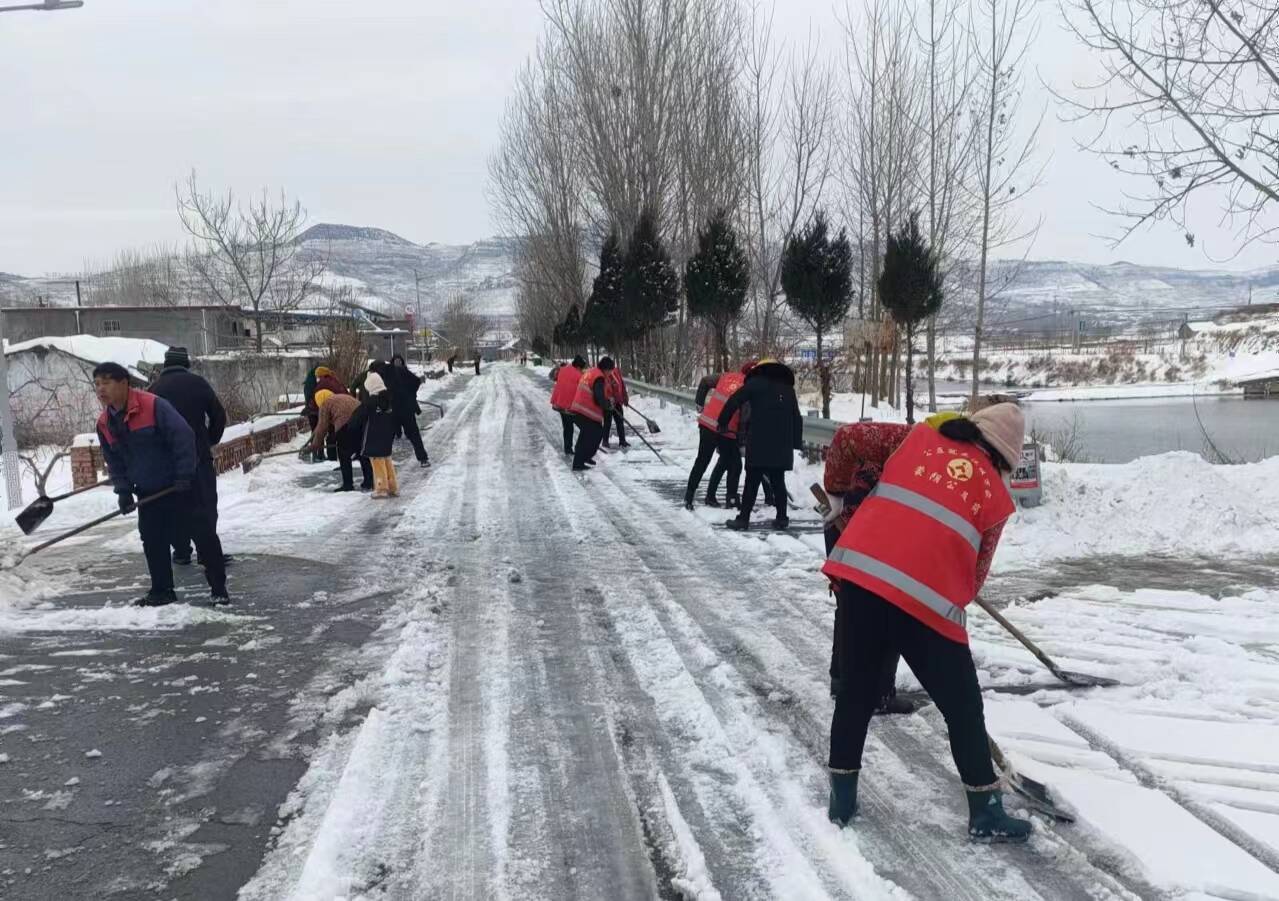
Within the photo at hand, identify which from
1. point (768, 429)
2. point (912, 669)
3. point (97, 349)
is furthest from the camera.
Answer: point (97, 349)

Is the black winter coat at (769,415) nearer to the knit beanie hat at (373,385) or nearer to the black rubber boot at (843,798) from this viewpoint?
the knit beanie hat at (373,385)

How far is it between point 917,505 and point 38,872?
3201mm

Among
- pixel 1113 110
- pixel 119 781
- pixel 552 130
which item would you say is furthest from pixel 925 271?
pixel 552 130

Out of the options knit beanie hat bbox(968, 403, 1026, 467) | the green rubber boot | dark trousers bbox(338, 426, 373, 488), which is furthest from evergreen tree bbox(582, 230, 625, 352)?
the green rubber boot

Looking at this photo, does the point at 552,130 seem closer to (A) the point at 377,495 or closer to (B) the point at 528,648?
(A) the point at 377,495

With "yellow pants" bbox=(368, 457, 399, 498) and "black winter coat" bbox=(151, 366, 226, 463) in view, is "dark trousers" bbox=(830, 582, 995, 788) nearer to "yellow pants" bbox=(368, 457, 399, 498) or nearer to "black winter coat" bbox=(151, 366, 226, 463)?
"black winter coat" bbox=(151, 366, 226, 463)

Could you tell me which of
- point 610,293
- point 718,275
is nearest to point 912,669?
point 718,275

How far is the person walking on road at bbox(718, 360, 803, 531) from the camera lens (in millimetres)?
8578

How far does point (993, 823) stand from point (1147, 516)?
18.9 feet

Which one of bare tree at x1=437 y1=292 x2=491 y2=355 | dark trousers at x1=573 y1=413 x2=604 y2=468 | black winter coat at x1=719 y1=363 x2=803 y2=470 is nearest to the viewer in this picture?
black winter coat at x1=719 y1=363 x2=803 y2=470

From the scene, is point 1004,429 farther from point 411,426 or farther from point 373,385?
point 411,426

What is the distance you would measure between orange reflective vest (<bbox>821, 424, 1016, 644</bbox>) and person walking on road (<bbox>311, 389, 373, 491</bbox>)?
939 cm

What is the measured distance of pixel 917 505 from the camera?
10.1ft

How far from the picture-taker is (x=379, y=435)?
36.0ft
